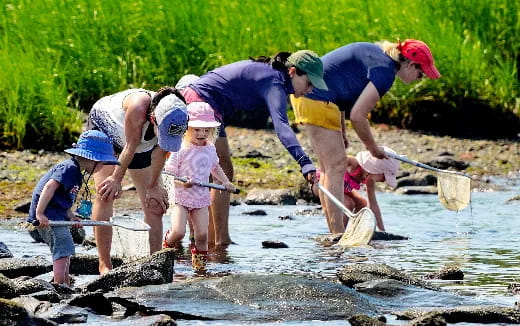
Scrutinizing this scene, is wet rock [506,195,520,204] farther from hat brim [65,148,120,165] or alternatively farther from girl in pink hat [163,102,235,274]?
hat brim [65,148,120,165]

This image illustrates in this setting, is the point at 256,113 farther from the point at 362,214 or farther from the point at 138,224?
the point at 138,224

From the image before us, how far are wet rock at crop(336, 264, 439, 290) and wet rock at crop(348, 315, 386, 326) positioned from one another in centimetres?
126

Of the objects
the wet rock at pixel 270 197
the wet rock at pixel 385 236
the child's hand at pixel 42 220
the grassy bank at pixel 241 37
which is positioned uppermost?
the grassy bank at pixel 241 37

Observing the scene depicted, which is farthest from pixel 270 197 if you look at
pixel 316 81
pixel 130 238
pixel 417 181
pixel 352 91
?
pixel 130 238

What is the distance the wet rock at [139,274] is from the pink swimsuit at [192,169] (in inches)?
48.5

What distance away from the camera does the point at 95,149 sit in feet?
24.1

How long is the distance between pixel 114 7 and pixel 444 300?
996 centimetres

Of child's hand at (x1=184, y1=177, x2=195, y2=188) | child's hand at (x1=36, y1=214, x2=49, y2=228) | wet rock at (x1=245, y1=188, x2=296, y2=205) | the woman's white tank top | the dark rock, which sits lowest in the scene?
wet rock at (x1=245, y1=188, x2=296, y2=205)

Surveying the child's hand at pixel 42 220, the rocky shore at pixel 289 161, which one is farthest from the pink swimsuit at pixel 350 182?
the child's hand at pixel 42 220

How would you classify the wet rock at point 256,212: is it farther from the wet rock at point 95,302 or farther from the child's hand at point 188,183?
the wet rock at point 95,302

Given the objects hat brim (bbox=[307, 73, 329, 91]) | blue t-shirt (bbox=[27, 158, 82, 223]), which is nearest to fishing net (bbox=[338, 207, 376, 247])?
hat brim (bbox=[307, 73, 329, 91])

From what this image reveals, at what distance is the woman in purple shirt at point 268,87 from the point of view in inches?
323

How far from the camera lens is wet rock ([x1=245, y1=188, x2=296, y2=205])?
12.7 m

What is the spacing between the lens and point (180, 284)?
7020 millimetres
